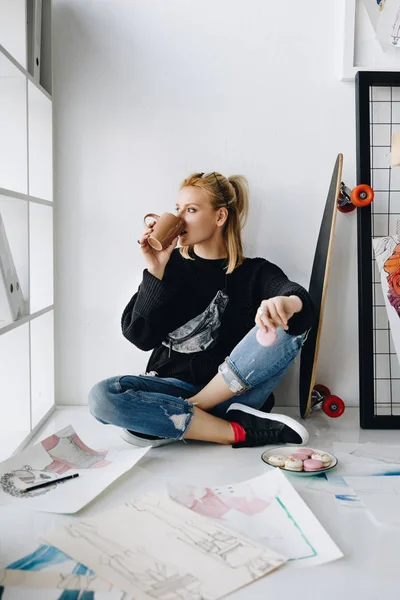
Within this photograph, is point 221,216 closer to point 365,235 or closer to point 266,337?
point 365,235

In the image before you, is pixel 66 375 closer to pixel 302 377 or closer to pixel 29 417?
pixel 29 417

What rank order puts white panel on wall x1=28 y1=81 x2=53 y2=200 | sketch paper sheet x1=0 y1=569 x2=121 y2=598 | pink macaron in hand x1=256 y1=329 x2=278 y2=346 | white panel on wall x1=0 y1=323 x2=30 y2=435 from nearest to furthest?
sketch paper sheet x1=0 y1=569 x2=121 y2=598, pink macaron in hand x1=256 y1=329 x2=278 y2=346, white panel on wall x1=0 y1=323 x2=30 y2=435, white panel on wall x1=28 y1=81 x2=53 y2=200

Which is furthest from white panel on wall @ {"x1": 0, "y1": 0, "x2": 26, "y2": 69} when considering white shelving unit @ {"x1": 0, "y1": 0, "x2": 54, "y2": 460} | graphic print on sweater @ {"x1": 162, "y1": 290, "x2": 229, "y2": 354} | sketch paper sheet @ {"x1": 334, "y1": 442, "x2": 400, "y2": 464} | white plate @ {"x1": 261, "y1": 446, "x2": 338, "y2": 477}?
sketch paper sheet @ {"x1": 334, "y1": 442, "x2": 400, "y2": 464}

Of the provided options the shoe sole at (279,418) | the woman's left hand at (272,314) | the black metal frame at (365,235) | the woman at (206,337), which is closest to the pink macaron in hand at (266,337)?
the woman's left hand at (272,314)

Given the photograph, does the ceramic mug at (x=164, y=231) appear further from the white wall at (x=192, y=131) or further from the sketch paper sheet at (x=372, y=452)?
the sketch paper sheet at (x=372, y=452)

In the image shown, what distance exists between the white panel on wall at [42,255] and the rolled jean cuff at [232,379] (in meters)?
0.57

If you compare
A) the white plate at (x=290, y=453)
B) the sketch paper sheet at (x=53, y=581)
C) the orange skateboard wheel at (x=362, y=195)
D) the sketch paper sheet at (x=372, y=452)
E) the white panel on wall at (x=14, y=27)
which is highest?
the white panel on wall at (x=14, y=27)

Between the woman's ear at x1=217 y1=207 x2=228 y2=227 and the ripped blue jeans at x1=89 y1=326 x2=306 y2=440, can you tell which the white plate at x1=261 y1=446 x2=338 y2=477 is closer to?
the ripped blue jeans at x1=89 y1=326 x2=306 y2=440

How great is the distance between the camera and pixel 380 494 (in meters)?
1.14

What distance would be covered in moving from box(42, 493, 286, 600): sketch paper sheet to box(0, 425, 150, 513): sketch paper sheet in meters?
0.10

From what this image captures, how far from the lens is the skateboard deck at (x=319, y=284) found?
4.86 feet

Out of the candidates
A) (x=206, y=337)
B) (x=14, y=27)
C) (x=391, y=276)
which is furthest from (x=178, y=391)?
(x=14, y=27)

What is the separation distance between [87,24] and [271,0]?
0.50 m

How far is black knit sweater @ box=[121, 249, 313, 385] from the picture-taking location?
1570mm
